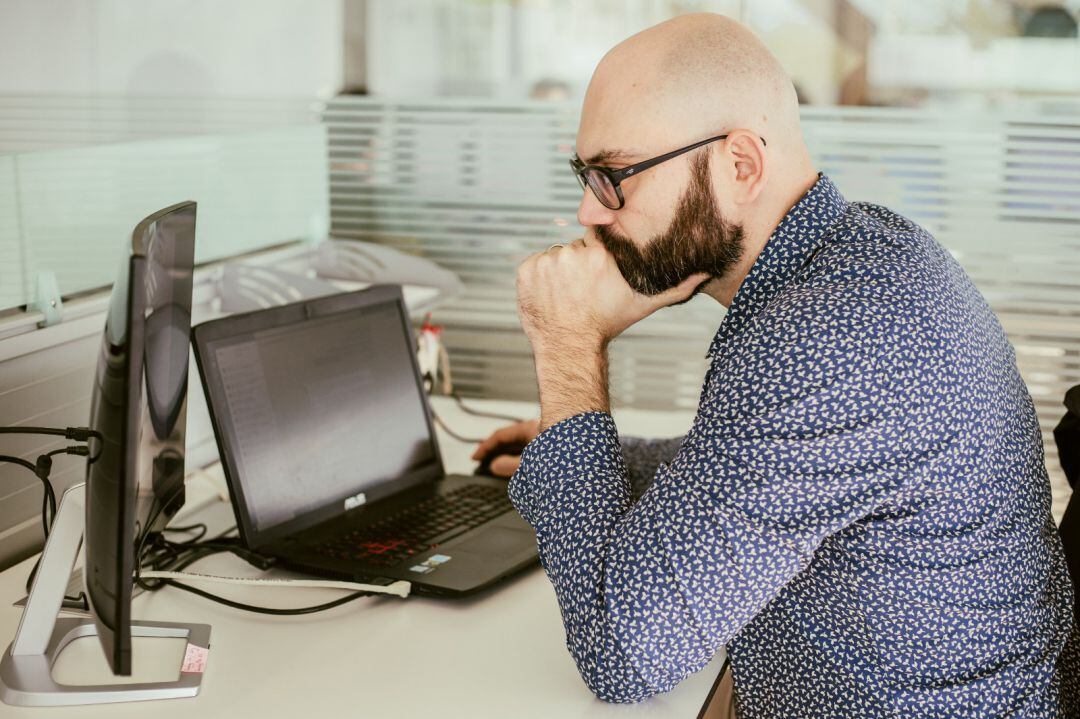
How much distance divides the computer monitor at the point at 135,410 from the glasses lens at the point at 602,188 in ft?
1.44

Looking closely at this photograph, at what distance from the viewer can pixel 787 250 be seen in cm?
114

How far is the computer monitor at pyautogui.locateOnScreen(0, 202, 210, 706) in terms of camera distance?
0.83 meters

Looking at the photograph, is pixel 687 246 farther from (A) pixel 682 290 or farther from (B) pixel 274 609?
(B) pixel 274 609

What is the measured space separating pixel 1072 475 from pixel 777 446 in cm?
60

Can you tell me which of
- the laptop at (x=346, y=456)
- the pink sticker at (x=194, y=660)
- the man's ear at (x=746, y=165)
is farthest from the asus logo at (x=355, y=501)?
the man's ear at (x=746, y=165)

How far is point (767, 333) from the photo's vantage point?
969mm

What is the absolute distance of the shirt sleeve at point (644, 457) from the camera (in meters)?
1.49

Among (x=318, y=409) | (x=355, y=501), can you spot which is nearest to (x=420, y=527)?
(x=355, y=501)

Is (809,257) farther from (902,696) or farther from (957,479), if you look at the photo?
(902,696)

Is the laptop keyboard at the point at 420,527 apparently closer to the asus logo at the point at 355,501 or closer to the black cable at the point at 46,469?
the asus logo at the point at 355,501

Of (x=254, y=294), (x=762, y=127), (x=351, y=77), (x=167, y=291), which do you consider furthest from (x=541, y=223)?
(x=167, y=291)

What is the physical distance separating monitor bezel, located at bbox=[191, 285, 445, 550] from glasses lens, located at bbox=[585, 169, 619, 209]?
0.46 meters

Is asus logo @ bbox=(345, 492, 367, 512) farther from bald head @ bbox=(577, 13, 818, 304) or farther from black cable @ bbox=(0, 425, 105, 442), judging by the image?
bald head @ bbox=(577, 13, 818, 304)

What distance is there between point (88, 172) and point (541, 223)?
1.18 meters
